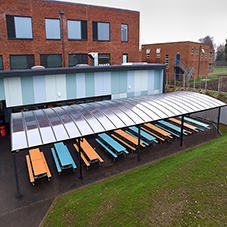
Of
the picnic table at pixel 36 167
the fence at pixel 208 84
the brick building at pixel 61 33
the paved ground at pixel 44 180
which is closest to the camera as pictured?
the paved ground at pixel 44 180

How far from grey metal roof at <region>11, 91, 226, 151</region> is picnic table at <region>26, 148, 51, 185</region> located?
1.84m

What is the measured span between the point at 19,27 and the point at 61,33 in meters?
4.05

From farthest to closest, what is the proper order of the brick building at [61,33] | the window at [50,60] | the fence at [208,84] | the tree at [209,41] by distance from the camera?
the tree at [209,41] → the fence at [208,84] → the window at [50,60] → the brick building at [61,33]

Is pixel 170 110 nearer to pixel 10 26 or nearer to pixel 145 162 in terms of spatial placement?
pixel 145 162

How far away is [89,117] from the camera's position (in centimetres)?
1181

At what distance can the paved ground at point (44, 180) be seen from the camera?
8.36 metres

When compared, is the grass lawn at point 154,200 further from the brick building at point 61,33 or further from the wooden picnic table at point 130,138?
the brick building at point 61,33

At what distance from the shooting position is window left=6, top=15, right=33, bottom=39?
777 inches

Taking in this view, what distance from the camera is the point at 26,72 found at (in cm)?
1465

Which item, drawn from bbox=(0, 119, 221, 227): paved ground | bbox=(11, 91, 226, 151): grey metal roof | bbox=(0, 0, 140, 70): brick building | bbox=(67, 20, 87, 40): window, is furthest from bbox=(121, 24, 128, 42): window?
bbox=(0, 119, 221, 227): paved ground

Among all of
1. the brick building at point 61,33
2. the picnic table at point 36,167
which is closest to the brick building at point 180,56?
the brick building at point 61,33

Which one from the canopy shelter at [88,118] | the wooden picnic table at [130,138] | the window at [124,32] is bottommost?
the wooden picnic table at [130,138]

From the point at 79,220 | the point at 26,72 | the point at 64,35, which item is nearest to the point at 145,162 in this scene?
the point at 79,220

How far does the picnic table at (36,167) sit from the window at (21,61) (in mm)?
12206
